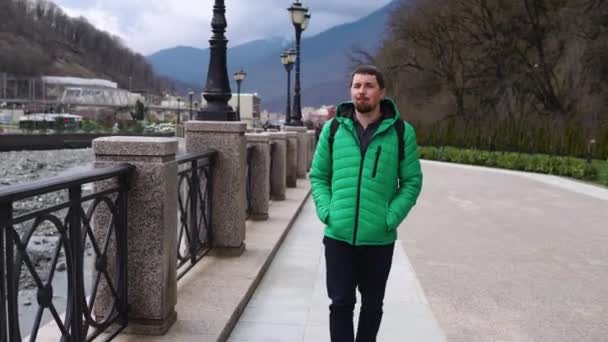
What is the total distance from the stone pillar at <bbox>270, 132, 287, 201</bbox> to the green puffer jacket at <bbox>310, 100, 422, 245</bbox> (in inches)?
272

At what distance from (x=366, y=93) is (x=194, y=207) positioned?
2.74 meters

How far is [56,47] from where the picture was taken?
169625 millimetres

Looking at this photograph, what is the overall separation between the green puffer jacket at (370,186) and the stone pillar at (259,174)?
501cm

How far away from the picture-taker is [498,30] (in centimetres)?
3531

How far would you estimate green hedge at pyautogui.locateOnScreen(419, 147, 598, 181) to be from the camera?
2058 centimetres

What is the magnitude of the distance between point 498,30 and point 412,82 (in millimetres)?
7249

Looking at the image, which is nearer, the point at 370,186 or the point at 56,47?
the point at 370,186

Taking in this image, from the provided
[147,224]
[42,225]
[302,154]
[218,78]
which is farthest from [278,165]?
[42,225]

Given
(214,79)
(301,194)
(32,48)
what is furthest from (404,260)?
(32,48)

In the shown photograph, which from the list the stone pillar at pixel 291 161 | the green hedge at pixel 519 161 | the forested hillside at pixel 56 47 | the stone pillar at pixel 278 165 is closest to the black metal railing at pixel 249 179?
the stone pillar at pixel 278 165

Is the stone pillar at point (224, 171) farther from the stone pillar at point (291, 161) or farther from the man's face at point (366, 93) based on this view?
the stone pillar at point (291, 161)

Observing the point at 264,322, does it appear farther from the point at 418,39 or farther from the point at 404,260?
the point at 418,39

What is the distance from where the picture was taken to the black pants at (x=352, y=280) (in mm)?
3430

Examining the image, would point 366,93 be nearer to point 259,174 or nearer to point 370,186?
point 370,186
